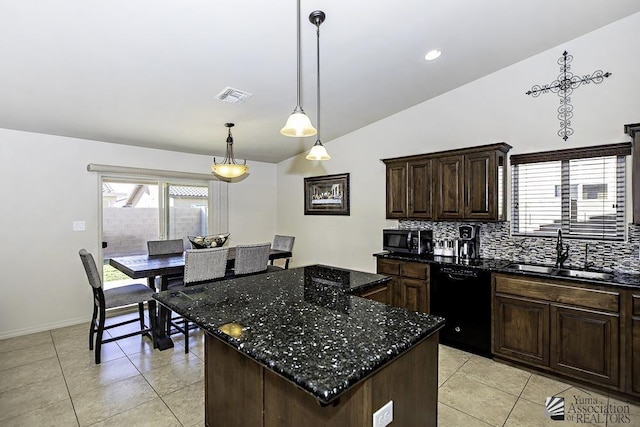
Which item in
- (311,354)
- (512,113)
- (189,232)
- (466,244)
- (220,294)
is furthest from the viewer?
(189,232)

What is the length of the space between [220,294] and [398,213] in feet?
8.95

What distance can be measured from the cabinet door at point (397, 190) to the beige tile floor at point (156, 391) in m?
1.67

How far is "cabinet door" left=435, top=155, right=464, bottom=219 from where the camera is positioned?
356 centimetres

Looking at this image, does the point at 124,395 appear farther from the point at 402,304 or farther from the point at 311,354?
the point at 402,304

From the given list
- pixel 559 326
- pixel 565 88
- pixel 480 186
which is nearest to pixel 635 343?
pixel 559 326

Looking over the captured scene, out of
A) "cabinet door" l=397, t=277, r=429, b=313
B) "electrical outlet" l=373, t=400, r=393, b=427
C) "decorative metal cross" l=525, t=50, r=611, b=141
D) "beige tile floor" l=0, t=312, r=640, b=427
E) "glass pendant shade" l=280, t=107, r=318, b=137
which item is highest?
"decorative metal cross" l=525, t=50, r=611, b=141

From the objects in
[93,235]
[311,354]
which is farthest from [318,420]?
[93,235]

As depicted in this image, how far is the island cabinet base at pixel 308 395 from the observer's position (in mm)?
1218

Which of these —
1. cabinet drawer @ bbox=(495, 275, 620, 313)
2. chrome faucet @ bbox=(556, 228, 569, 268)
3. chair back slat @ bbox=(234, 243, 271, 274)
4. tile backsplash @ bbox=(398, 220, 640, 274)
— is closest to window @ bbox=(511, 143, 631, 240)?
tile backsplash @ bbox=(398, 220, 640, 274)

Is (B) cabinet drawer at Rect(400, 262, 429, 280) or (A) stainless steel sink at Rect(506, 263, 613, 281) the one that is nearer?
(A) stainless steel sink at Rect(506, 263, 613, 281)

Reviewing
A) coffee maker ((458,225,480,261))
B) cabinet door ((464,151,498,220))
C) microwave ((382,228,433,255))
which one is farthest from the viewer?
microwave ((382,228,433,255))

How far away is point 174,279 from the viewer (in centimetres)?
382

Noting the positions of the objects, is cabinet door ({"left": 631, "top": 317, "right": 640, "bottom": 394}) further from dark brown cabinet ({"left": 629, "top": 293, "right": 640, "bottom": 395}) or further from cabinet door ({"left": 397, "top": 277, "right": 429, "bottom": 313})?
cabinet door ({"left": 397, "top": 277, "right": 429, "bottom": 313})

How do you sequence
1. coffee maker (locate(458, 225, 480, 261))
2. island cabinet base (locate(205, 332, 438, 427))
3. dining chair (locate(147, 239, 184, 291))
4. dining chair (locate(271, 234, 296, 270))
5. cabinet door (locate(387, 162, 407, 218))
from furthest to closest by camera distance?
dining chair (locate(271, 234, 296, 270))
dining chair (locate(147, 239, 184, 291))
cabinet door (locate(387, 162, 407, 218))
coffee maker (locate(458, 225, 480, 261))
island cabinet base (locate(205, 332, 438, 427))
